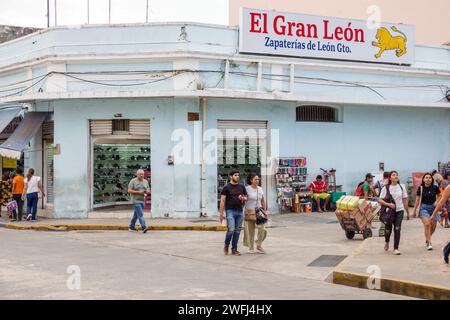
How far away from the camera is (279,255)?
50.0ft

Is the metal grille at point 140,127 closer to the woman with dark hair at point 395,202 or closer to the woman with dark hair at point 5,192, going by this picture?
the woman with dark hair at point 5,192

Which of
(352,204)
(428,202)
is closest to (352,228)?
(352,204)

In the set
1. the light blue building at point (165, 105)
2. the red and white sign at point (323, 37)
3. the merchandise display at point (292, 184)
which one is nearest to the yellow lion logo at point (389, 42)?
the red and white sign at point (323, 37)

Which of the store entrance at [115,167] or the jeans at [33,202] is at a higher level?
the store entrance at [115,167]

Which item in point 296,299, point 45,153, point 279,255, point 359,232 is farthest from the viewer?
point 45,153

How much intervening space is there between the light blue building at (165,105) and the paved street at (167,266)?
157 inches

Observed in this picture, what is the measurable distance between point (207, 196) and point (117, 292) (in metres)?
13.8

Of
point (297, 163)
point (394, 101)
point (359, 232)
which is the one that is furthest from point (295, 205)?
point (359, 232)

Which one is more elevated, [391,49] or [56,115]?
[391,49]

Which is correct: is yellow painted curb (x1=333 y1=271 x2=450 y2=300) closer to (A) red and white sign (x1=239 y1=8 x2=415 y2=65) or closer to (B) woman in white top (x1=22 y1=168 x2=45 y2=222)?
(A) red and white sign (x1=239 y1=8 x2=415 y2=65)

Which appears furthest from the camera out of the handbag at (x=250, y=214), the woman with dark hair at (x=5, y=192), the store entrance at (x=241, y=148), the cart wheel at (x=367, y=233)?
the woman with dark hair at (x=5, y=192)

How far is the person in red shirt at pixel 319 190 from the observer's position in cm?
2536

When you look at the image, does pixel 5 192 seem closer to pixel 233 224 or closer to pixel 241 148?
pixel 241 148

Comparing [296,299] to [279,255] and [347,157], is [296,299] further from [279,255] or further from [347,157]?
[347,157]
